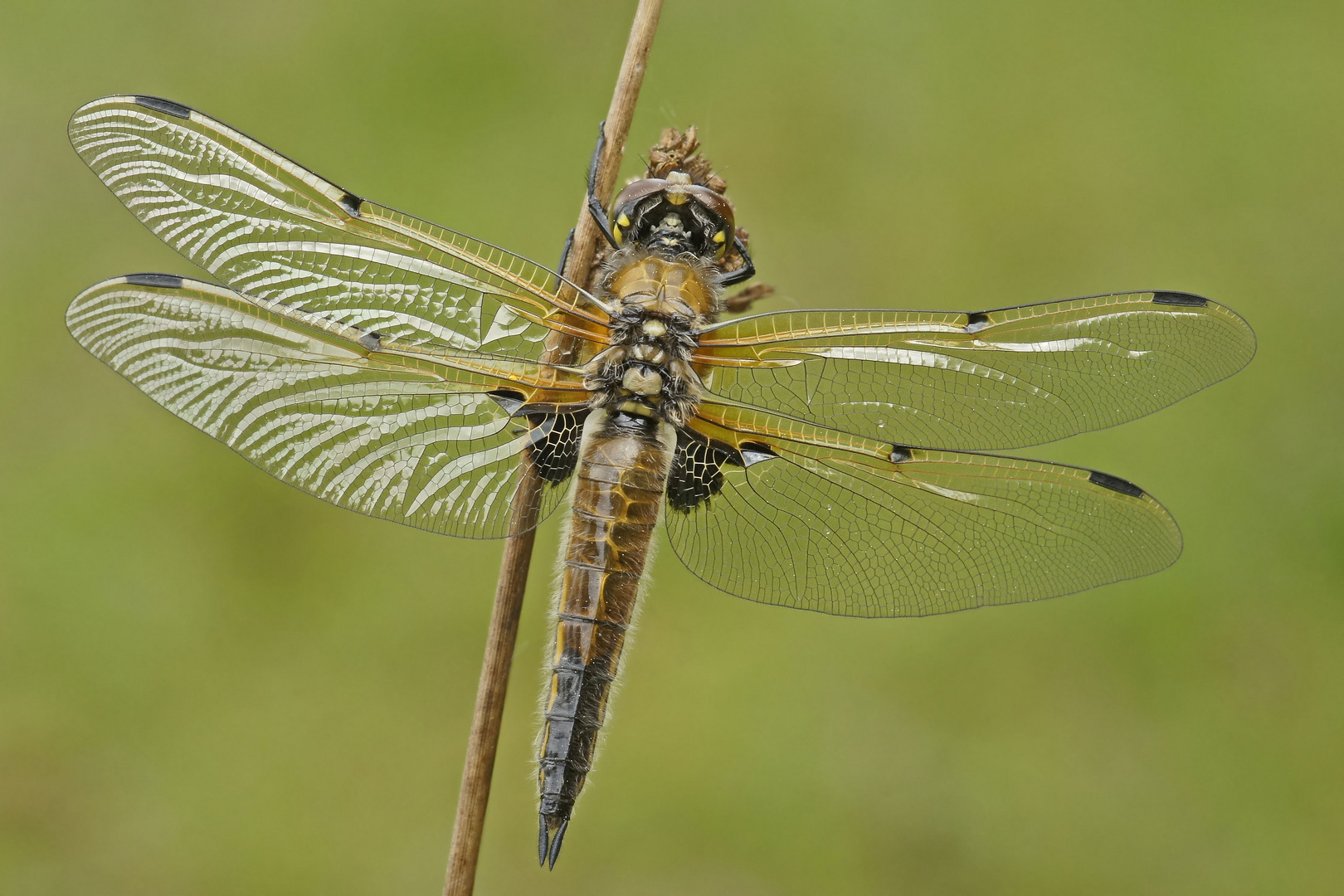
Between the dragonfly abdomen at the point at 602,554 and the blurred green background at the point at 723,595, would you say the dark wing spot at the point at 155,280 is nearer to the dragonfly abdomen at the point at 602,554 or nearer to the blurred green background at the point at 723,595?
→ the dragonfly abdomen at the point at 602,554

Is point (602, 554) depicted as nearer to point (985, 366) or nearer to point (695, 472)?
point (695, 472)

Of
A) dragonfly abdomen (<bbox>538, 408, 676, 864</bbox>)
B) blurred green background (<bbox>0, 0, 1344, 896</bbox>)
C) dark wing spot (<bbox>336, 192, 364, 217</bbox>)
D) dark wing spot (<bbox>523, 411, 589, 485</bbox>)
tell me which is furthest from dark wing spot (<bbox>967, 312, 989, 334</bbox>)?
blurred green background (<bbox>0, 0, 1344, 896</bbox>)

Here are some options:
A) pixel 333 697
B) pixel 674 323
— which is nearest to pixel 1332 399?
pixel 674 323

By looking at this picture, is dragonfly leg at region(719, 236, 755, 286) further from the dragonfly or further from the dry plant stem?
the dry plant stem

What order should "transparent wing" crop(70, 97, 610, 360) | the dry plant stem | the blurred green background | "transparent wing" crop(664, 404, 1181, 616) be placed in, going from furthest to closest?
the blurred green background
"transparent wing" crop(664, 404, 1181, 616)
"transparent wing" crop(70, 97, 610, 360)
the dry plant stem

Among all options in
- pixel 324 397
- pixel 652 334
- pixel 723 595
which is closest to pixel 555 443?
pixel 652 334

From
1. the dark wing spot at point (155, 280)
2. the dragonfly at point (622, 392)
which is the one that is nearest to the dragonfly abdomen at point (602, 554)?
the dragonfly at point (622, 392)

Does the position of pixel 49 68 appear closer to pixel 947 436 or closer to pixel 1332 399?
pixel 947 436
